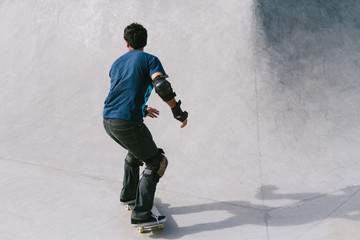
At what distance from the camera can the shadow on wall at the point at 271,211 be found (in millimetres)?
3572

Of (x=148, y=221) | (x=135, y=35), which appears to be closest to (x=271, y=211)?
(x=148, y=221)

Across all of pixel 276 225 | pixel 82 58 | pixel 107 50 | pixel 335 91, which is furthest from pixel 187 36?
pixel 276 225

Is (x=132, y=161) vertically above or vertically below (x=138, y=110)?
below

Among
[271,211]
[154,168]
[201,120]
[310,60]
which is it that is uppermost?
[310,60]

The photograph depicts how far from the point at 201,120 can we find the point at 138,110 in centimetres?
226

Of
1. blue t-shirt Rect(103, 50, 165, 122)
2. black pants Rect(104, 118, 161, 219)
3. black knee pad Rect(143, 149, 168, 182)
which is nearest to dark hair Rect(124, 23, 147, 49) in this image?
blue t-shirt Rect(103, 50, 165, 122)

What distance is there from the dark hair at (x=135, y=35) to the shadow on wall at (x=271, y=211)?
175cm

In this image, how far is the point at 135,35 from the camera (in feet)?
11.1

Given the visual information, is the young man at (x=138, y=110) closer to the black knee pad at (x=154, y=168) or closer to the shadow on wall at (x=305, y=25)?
the black knee pad at (x=154, y=168)

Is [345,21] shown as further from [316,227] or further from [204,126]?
[316,227]

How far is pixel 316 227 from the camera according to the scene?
345 cm

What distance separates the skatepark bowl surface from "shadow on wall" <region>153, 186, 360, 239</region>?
0.07 ft

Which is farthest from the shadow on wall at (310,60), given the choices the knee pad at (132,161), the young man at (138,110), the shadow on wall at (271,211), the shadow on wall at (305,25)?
the young man at (138,110)

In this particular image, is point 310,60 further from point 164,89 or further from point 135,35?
point 164,89
